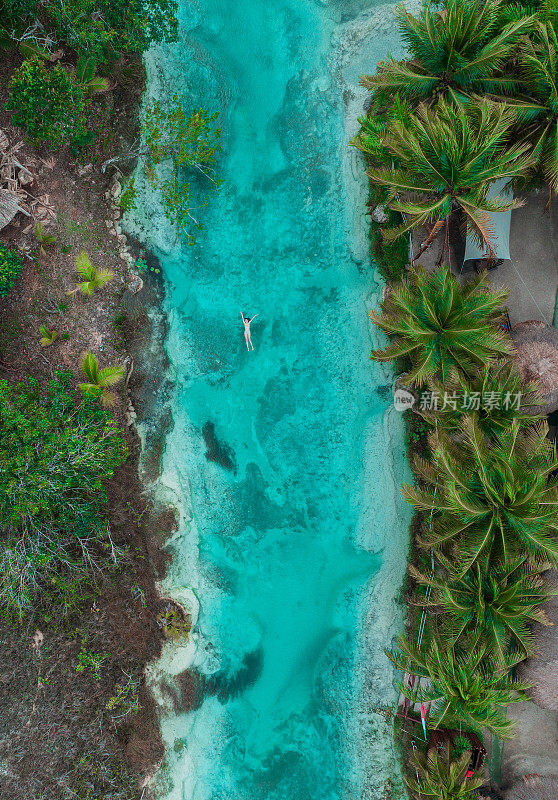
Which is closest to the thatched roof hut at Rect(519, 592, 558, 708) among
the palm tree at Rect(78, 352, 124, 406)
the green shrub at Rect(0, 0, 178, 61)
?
the palm tree at Rect(78, 352, 124, 406)

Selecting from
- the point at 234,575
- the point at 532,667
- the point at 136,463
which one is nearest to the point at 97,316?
the point at 136,463

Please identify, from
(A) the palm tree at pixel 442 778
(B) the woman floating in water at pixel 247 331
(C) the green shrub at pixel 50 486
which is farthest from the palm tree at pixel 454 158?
(A) the palm tree at pixel 442 778

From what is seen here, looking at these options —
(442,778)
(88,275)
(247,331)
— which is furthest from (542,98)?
(442,778)

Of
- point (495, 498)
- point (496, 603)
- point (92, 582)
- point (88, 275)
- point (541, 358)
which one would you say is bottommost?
point (92, 582)

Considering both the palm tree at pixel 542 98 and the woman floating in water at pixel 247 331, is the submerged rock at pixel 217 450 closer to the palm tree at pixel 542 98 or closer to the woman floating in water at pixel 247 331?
the woman floating in water at pixel 247 331

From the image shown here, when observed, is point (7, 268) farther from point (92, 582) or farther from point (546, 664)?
point (546, 664)

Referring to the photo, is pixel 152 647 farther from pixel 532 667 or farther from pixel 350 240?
pixel 350 240
